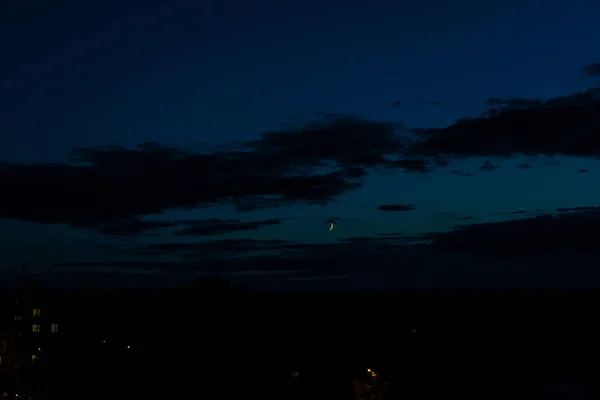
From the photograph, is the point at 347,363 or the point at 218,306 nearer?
the point at 347,363

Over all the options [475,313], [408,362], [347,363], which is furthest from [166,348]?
[475,313]

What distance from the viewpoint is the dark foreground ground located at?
43.4m

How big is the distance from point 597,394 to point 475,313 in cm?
3501

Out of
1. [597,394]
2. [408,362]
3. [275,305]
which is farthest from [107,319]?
[597,394]

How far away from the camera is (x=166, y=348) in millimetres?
57188

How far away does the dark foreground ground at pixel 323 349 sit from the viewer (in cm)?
4341

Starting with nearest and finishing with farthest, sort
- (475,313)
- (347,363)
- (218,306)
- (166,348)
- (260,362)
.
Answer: (347,363) → (260,362) → (166,348) → (218,306) → (475,313)

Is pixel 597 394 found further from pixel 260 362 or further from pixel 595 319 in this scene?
pixel 595 319

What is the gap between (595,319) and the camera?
71.4 metres

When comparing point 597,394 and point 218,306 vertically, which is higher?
point 218,306

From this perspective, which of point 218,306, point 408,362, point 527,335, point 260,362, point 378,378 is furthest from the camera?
point 218,306

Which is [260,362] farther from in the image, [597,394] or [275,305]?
[275,305]

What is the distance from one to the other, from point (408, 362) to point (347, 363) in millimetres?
5291

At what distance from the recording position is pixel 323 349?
2058 inches
